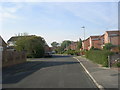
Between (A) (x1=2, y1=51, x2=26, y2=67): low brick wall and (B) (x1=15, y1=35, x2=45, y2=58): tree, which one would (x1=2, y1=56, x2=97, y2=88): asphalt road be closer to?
(A) (x1=2, y1=51, x2=26, y2=67): low brick wall

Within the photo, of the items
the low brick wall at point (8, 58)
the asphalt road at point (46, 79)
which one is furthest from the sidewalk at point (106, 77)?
the low brick wall at point (8, 58)

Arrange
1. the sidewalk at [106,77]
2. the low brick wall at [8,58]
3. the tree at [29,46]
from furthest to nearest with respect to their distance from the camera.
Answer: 1. the tree at [29,46]
2. the low brick wall at [8,58]
3. the sidewalk at [106,77]

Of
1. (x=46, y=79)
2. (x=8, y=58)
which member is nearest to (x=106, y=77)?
(x=46, y=79)

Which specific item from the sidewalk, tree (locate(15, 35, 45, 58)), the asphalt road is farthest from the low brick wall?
tree (locate(15, 35, 45, 58))

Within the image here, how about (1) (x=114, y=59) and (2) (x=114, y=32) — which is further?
(2) (x=114, y=32)

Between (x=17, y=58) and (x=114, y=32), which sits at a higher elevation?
(x=114, y=32)

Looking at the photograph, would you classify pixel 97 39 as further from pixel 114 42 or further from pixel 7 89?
pixel 7 89

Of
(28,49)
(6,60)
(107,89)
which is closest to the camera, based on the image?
(107,89)

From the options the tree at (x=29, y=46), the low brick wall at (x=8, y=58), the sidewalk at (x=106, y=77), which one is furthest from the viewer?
the tree at (x=29, y=46)

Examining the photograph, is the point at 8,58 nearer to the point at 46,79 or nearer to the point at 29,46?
the point at 46,79

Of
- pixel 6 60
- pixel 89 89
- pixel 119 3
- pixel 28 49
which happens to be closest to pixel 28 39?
pixel 28 49

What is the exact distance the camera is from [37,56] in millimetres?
54750

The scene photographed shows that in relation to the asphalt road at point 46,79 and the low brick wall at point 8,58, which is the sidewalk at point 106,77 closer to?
the asphalt road at point 46,79

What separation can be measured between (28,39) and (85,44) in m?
39.1
